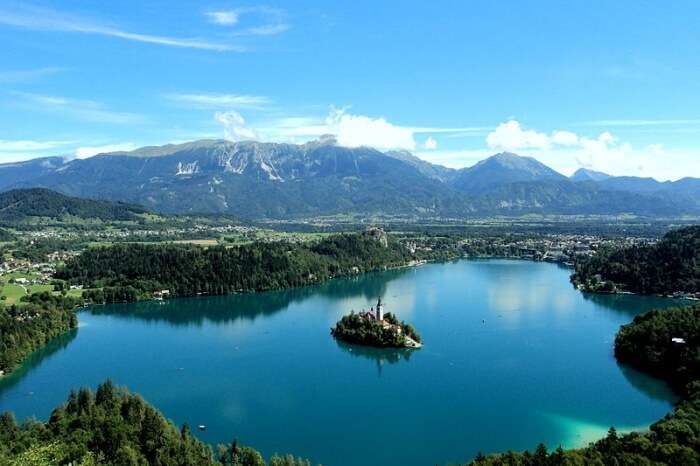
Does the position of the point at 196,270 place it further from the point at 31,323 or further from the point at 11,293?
the point at 31,323

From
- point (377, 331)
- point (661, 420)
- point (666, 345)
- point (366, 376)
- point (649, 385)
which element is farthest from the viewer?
point (377, 331)

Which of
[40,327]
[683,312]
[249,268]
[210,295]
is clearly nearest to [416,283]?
[249,268]

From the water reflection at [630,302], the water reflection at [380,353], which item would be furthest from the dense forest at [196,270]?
the water reflection at [630,302]

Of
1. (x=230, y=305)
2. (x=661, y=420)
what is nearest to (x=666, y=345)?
(x=661, y=420)

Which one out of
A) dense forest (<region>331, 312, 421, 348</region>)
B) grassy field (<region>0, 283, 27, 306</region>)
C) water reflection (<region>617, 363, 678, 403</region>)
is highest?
grassy field (<region>0, 283, 27, 306</region>)

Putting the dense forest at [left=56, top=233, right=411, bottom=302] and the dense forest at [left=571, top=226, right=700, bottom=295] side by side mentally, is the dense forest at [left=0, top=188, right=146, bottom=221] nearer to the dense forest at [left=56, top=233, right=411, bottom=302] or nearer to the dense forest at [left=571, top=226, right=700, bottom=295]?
the dense forest at [left=56, top=233, right=411, bottom=302]

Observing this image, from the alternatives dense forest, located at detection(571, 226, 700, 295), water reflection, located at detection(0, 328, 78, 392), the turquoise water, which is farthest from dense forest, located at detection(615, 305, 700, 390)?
water reflection, located at detection(0, 328, 78, 392)

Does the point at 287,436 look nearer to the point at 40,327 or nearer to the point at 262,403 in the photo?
the point at 262,403
